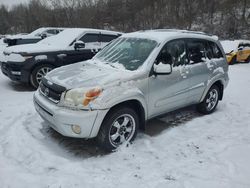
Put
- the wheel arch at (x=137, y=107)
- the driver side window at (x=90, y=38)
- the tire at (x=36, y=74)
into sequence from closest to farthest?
the wheel arch at (x=137, y=107) < the tire at (x=36, y=74) < the driver side window at (x=90, y=38)

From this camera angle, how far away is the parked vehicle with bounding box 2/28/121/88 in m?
6.56

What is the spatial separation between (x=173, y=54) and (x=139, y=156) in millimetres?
1941

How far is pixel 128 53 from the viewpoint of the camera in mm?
4434

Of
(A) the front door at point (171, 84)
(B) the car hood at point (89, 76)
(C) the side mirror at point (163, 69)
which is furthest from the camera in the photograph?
→ (A) the front door at point (171, 84)

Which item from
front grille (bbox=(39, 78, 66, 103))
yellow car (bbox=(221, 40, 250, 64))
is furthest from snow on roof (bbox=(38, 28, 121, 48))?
yellow car (bbox=(221, 40, 250, 64))

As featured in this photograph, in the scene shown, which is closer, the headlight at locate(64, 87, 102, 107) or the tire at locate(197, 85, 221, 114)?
the headlight at locate(64, 87, 102, 107)

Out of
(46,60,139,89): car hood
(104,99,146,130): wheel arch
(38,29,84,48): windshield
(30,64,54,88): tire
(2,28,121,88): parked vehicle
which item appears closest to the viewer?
(46,60,139,89): car hood

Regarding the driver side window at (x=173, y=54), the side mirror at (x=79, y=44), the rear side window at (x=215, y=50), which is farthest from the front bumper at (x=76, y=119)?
the side mirror at (x=79, y=44)

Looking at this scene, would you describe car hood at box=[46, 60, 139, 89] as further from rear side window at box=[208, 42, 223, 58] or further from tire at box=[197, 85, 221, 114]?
rear side window at box=[208, 42, 223, 58]

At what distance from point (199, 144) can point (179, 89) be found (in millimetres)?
1034

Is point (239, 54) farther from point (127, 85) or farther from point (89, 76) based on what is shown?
point (89, 76)

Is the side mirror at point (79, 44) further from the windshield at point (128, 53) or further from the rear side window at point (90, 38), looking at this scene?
the windshield at point (128, 53)

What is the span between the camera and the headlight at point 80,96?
3365 millimetres

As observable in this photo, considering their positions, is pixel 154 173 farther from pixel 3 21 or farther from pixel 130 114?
pixel 3 21
